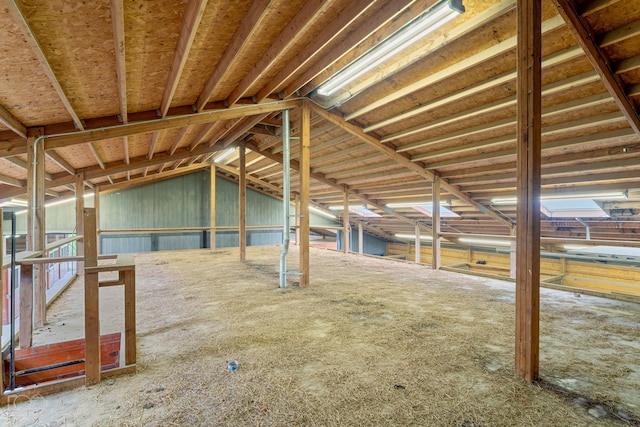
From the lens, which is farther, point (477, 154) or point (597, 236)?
point (597, 236)

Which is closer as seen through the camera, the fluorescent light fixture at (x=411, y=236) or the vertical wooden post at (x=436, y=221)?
the vertical wooden post at (x=436, y=221)

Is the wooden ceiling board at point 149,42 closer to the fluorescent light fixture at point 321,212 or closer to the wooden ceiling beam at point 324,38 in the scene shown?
the wooden ceiling beam at point 324,38

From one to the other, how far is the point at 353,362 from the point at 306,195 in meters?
2.84

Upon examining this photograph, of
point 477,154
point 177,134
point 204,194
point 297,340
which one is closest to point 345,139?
point 477,154

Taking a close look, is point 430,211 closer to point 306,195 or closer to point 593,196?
point 593,196

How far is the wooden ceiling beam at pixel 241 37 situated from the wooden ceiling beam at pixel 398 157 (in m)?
2.01

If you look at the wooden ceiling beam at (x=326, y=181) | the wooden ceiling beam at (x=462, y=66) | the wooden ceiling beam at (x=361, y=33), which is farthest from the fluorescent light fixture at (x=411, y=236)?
the wooden ceiling beam at (x=361, y=33)

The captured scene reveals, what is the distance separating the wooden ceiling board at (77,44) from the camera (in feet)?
5.88

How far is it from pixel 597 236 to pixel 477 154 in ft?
15.3

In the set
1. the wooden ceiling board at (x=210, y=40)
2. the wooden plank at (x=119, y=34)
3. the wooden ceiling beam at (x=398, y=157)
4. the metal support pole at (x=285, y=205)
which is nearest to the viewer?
the wooden plank at (x=119, y=34)

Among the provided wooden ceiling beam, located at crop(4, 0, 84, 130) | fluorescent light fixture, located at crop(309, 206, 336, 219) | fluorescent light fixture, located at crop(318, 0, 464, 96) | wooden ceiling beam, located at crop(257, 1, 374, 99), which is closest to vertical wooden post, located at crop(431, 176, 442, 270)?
fluorescent light fixture, located at crop(318, 0, 464, 96)

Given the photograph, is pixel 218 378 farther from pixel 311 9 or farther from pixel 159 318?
pixel 311 9

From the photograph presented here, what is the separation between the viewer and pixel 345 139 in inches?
240

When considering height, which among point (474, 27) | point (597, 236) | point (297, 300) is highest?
point (474, 27)
